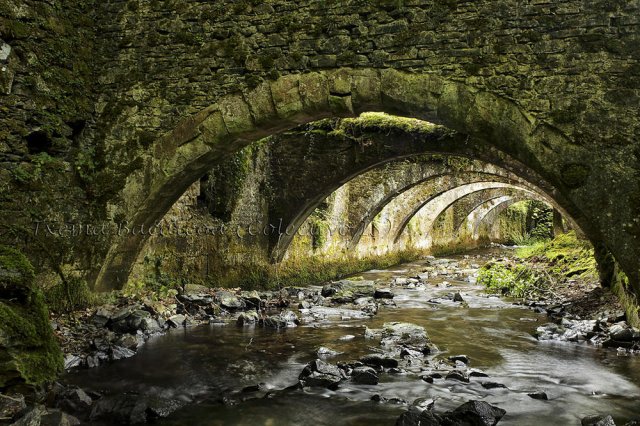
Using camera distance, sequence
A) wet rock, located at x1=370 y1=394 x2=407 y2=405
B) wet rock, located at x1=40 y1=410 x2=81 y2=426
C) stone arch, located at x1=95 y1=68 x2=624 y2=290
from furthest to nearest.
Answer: stone arch, located at x1=95 y1=68 x2=624 y2=290
wet rock, located at x1=370 y1=394 x2=407 y2=405
wet rock, located at x1=40 y1=410 x2=81 y2=426

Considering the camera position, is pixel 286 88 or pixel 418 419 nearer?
pixel 418 419

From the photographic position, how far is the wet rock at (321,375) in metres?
4.15

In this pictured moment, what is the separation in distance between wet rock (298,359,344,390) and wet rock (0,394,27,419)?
205 centimetres

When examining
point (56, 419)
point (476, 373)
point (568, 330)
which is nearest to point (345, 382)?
point (476, 373)

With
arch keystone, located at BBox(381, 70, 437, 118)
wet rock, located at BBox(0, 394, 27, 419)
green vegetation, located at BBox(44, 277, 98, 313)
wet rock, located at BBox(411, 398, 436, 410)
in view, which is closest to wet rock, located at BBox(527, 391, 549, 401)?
wet rock, located at BBox(411, 398, 436, 410)

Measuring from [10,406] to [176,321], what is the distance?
11.3ft

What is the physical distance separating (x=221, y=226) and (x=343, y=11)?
4.91m

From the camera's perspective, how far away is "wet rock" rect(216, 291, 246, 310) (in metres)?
7.50

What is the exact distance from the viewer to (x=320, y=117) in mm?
5449

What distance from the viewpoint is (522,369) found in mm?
4691

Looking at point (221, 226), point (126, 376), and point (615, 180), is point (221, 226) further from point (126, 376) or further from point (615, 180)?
point (615, 180)

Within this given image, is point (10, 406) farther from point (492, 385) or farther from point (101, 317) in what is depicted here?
point (492, 385)

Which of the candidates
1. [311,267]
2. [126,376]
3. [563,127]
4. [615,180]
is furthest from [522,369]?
[311,267]

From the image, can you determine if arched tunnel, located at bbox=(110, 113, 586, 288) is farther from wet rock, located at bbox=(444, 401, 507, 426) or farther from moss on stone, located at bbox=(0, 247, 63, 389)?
wet rock, located at bbox=(444, 401, 507, 426)
